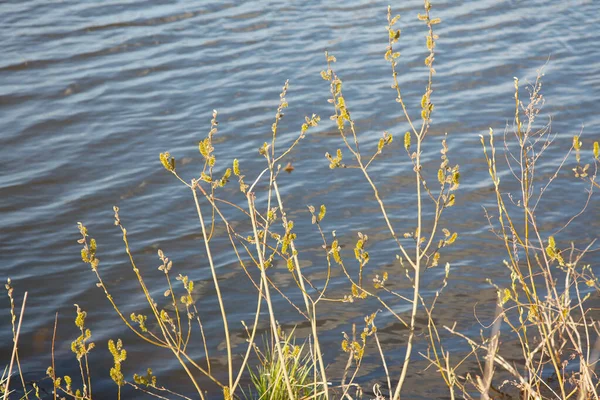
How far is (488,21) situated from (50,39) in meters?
5.54

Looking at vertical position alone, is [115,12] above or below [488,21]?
above

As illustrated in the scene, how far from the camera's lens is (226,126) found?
732 centimetres

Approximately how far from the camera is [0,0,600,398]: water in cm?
500

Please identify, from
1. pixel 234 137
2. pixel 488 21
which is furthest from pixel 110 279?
pixel 488 21

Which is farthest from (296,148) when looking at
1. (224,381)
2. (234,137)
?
(224,381)

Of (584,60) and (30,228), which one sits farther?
(584,60)

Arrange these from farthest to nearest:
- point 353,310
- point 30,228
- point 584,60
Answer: point 584,60 < point 30,228 < point 353,310

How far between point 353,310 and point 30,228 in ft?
8.41

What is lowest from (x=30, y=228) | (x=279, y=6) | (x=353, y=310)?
(x=353, y=310)

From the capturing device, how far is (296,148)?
6922 mm

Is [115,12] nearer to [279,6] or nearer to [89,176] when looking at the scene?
[279,6]

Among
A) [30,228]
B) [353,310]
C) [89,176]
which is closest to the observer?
[353,310]

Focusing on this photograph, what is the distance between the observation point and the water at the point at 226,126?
500 cm

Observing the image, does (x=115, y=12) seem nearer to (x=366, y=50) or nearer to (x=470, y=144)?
(x=366, y=50)
